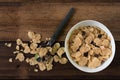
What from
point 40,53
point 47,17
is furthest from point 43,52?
point 47,17

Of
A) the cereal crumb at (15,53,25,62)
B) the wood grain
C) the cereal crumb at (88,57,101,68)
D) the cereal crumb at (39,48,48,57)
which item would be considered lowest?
the cereal crumb at (88,57,101,68)

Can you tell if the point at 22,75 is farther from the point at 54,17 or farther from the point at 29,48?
the point at 54,17

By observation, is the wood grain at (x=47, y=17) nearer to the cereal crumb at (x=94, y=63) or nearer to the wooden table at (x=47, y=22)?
the wooden table at (x=47, y=22)

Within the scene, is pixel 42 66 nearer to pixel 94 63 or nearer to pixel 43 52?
pixel 43 52

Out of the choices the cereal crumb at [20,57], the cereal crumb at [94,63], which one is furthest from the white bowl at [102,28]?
the cereal crumb at [20,57]

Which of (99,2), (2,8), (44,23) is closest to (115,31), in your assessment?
(99,2)

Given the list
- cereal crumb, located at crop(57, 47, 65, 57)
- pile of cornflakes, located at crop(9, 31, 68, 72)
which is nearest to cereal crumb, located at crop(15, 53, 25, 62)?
pile of cornflakes, located at crop(9, 31, 68, 72)

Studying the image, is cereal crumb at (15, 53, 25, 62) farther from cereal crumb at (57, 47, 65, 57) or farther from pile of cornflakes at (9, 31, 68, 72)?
cereal crumb at (57, 47, 65, 57)
